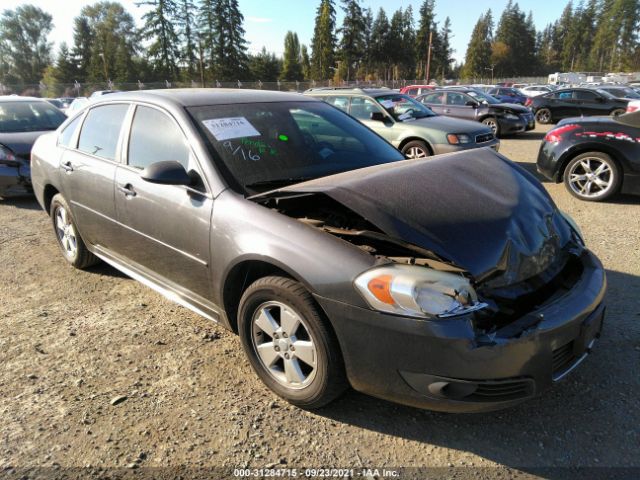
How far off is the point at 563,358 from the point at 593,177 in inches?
209

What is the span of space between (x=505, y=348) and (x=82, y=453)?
210 centimetres

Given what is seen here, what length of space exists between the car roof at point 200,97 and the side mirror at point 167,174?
0.63m

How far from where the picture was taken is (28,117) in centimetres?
809

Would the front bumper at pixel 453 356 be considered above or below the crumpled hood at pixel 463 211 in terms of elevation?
below

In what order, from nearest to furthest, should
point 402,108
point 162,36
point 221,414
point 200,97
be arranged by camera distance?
point 221,414 < point 200,97 < point 402,108 < point 162,36

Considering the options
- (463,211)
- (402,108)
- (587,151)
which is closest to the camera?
(463,211)

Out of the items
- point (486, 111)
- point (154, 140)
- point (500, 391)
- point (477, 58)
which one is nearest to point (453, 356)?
point (500, 391)

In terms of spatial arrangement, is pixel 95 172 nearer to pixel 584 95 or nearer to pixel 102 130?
pixel 102 130

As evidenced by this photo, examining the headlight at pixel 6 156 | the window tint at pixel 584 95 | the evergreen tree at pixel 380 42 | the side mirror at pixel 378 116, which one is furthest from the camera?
the evergreen tree at pixel 380 42

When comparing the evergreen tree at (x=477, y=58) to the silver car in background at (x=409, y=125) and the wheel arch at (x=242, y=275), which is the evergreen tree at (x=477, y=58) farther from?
the wheel arch at (x=242, y=275)

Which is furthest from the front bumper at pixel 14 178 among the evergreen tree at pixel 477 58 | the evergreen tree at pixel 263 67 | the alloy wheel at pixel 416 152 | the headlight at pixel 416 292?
the evergreen tree at pixel 477 58

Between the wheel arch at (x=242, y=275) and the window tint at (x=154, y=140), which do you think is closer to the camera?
the wheel arch at (x=242, y=275)

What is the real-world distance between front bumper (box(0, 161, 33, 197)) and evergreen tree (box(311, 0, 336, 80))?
72595mm

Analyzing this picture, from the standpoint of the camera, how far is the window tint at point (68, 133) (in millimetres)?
4242
